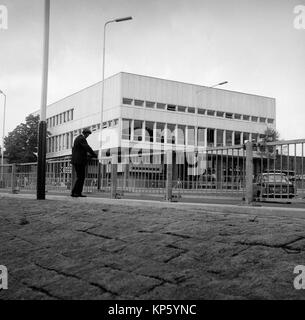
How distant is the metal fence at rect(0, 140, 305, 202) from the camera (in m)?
8.99

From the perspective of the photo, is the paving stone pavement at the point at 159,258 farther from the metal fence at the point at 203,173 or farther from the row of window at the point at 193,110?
the row of window at the point at 193,110

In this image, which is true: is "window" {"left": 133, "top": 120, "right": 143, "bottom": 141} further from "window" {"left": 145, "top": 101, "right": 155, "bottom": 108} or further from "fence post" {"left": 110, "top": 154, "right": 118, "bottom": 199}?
"fence post" {"left": 110, "top": 154, "right": 118, "bottom": 199}

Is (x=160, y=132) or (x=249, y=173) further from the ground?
(x=160, y=132)

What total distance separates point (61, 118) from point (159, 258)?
215ft

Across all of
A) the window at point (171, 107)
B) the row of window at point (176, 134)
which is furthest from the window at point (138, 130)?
the window at point (171, 107)

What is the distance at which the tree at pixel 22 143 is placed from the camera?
65.8m

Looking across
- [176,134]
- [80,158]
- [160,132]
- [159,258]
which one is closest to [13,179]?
[80,158]

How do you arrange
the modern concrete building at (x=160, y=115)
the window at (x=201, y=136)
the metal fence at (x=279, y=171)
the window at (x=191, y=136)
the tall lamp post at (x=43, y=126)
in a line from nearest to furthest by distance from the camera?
the metal fence at (x=279, y=171)
the tall lamp post at (x=43, y=126)
the modern concrete building at (x=160, y=115)
the window at (x=191, y=136)
the window at (x=201, y=136)

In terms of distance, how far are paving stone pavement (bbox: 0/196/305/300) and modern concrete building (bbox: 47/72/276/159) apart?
141 feet

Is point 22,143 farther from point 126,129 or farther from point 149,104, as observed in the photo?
point 149,104

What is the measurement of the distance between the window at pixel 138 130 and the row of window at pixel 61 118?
15.1 m

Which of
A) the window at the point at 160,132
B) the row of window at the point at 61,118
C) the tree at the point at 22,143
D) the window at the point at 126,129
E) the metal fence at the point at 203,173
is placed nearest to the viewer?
the metal fence at the point at 203,173

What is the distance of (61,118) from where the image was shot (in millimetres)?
69062

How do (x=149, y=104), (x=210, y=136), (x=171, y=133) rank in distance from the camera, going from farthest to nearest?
(x=210, y=136) < (x=171, y=133) < (x=149, y=104)
